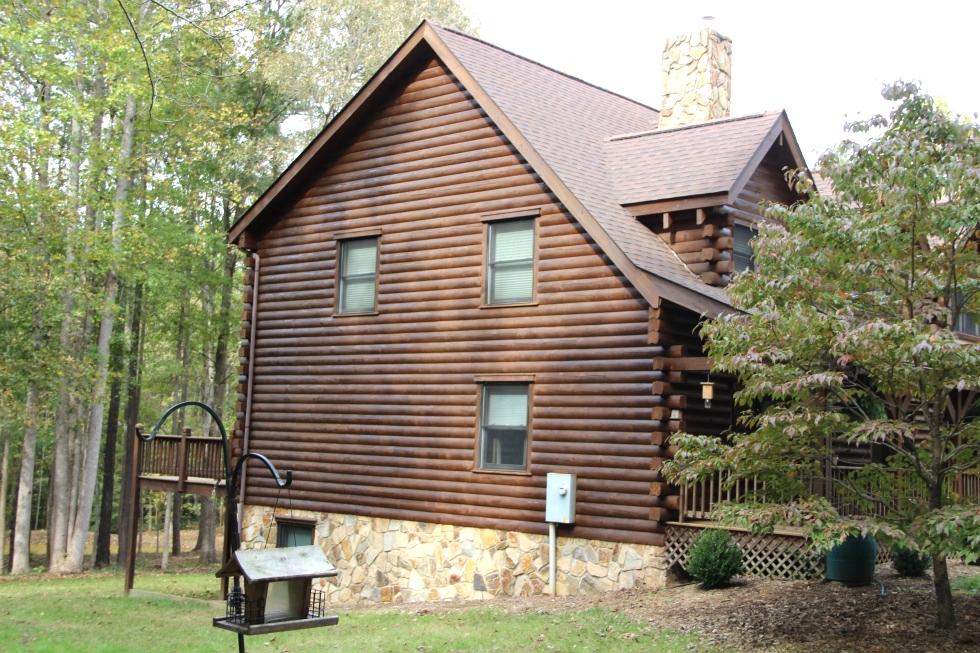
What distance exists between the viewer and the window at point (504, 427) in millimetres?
15766

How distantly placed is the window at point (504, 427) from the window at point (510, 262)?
1378mm

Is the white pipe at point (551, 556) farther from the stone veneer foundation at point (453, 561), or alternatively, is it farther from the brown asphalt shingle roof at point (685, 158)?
the brown asphalt shingle roof at point (685, 158)

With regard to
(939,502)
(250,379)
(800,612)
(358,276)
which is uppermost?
(358,276)

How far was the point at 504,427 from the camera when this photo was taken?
16.0m

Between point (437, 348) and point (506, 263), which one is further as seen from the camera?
point (437, 348)

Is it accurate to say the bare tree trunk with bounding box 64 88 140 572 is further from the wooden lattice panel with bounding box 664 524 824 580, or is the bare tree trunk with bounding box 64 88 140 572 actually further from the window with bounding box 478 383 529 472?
the wooden lattice panel with bounding box 664 524 824 580

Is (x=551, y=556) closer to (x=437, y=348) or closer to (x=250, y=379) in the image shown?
(x=437, y=348)

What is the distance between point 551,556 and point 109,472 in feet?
66.7

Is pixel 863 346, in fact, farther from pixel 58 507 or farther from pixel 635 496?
pixel 58 507

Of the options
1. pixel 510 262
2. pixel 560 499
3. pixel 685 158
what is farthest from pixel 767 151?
Answer: pixel 560 499

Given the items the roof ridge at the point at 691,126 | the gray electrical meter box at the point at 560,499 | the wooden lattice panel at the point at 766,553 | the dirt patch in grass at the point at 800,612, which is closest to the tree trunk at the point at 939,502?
the dirt patch in grass at the point at 800,612

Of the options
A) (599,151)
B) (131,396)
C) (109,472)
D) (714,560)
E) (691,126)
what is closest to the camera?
(714,560)

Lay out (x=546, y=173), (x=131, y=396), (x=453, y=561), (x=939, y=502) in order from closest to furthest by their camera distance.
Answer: (x=939, y=502), (x=546, y=173), (x=453, y=561), (x=131, y=396)

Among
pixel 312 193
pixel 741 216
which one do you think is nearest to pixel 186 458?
pixel 312 193
